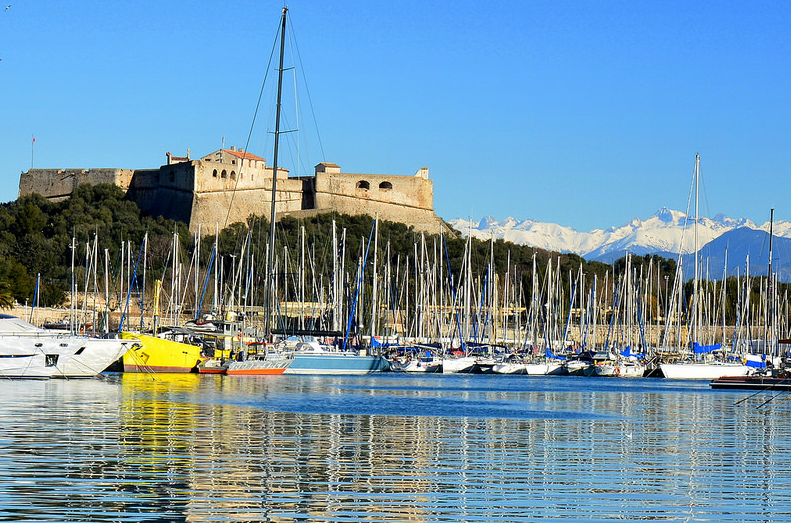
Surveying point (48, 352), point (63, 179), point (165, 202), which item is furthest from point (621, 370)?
point (63, 179)

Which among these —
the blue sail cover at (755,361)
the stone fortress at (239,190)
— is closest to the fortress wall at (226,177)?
the stone fortress at (239,190)

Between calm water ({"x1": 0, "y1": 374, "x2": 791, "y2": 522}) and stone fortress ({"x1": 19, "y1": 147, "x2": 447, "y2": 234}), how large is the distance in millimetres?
54894

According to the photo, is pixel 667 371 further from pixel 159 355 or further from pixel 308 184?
pixel 308 184

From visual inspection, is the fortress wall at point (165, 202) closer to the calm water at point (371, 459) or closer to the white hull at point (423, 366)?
the white hull at point (423, 366)

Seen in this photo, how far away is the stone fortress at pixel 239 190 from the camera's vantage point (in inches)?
3191

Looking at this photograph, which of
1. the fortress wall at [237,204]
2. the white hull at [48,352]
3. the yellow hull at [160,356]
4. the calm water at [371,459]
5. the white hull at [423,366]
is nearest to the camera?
the calm water at [371,459]

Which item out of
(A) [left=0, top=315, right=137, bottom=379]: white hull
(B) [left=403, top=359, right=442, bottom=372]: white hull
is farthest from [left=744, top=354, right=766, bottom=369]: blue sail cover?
(A) [left=0, top=315, right=137, bottom=379]: white hull

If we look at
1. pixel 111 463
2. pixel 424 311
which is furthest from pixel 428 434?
pixel 424 311

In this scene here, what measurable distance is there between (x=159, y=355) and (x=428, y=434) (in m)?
18.1

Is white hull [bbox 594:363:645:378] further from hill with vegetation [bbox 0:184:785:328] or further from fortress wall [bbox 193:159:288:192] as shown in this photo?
fortress wall [bbox 193:159:288:192]

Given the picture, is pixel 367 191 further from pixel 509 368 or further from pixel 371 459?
pixel 371 459

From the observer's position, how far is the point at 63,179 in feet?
287

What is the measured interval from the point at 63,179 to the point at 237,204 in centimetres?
1423

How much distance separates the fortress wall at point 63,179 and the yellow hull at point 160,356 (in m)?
52.7
